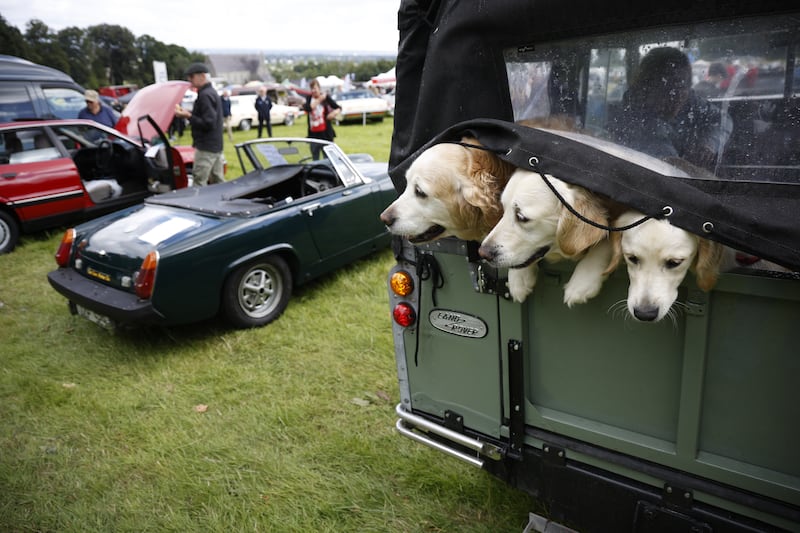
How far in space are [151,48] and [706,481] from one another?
3038 inches

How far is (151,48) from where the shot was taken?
65812mm

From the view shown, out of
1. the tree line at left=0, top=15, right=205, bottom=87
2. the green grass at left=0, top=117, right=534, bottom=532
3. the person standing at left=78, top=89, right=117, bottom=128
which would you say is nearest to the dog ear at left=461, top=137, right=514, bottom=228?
the green grass at left=0, top=117, right=534, bottom=532

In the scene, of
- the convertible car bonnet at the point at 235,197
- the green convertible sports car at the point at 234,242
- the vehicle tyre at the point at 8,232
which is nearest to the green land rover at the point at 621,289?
the green convertible sports car at the point at 234,242

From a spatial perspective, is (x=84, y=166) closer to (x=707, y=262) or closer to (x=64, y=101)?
(x=64, y=101)

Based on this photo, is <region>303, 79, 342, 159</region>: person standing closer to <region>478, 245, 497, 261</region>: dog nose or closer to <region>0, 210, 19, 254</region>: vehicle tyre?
<region>0, 210, 19, 254</region>: vehicle tyre

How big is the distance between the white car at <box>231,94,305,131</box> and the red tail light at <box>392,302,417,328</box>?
22514 mm

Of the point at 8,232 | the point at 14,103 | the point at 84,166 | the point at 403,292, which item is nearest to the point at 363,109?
the point at 14,103

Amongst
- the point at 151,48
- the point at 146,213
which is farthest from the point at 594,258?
the point at 151,48

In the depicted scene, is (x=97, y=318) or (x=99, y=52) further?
(x=99, y=52)

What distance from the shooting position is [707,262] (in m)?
1.49

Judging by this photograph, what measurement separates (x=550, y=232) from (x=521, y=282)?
0.31 m

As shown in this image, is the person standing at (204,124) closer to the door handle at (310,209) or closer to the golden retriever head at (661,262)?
the door handle at (310,209)

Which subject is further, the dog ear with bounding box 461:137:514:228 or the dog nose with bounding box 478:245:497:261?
the dog ear with bounding box 461:137:514:228

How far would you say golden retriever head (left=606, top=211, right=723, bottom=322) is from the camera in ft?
4.80
